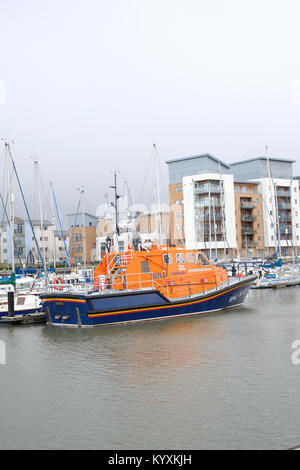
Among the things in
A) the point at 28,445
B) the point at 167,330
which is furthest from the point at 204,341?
the point at 28,445

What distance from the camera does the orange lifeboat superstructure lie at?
22.0m

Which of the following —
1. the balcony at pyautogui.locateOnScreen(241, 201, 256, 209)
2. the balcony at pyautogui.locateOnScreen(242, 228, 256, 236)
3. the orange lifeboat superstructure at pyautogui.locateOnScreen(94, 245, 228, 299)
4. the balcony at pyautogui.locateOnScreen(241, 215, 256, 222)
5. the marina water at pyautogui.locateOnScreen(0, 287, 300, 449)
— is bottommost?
the marina water at pyautogui.locateOnScreen(0, 287, 300, 449)

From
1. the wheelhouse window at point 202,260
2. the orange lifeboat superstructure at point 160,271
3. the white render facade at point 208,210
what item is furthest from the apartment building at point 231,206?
the orange lifeboat superstructure at point 160,271

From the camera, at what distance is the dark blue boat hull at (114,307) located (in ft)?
66.4

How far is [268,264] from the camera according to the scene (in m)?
48.8

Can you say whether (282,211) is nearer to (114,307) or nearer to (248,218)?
(248,218)

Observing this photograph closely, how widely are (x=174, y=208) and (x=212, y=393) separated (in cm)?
5615

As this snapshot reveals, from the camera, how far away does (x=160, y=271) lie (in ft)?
73.3

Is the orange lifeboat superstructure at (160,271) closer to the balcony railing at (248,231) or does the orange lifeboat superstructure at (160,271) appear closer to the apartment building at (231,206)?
the apartment building at (231,206)

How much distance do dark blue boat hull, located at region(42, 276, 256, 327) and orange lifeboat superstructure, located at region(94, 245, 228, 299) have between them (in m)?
0.72

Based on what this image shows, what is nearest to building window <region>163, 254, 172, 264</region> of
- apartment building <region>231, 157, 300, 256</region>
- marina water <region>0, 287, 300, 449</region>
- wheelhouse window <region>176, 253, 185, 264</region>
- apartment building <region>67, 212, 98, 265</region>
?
wheelhouse window <region>176, 253, 185, 264</region>

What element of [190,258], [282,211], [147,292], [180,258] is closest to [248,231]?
[282,211]

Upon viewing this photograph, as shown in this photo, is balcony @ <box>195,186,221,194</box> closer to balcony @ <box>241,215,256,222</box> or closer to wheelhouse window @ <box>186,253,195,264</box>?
balcony @ <box>241,215,256,222</box>

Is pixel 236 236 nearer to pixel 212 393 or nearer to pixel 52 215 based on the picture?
pixel 52 215
